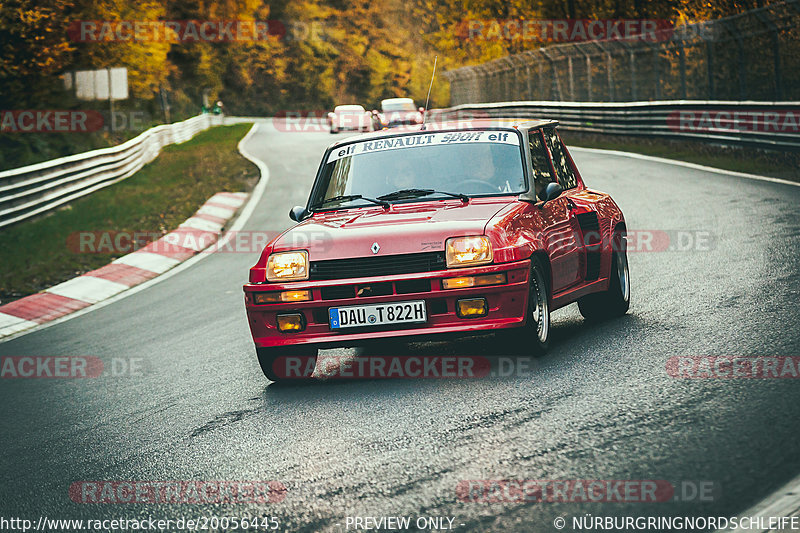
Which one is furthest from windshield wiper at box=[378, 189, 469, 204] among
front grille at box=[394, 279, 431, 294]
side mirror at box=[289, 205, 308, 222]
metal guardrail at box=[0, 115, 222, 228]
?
metal guardrail at box=[0, 115, 222, 228]

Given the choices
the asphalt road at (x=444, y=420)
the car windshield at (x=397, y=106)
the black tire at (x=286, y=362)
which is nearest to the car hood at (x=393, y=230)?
the black tire at (x=286, y=362)

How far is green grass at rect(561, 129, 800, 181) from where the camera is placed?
59.3 ft

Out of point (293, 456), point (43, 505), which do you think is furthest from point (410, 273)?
point (43, 505)

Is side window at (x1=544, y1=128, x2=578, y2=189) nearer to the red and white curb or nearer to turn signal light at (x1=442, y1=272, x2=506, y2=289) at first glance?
turn signal light at (x1=442, y1=272, x2=506, y2=289)

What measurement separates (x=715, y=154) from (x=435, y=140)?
51.4 feet

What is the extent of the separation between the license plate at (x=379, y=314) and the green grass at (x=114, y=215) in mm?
7734

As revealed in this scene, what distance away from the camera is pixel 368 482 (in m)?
4.53

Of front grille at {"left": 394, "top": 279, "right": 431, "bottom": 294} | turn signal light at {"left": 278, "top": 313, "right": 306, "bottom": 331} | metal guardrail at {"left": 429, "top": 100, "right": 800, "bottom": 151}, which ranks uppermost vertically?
metal guardrail at {"left": 429, "top": 100, "right": 800, "bottom": 151}

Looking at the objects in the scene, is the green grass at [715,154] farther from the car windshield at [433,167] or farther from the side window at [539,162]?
the car windshield at [433,167]

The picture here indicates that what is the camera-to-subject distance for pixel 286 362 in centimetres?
693

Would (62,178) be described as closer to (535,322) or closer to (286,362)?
(286,362)

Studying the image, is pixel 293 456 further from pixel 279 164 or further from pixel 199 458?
pixel 279 164

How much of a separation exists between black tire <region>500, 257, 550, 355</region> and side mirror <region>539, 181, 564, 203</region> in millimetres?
558

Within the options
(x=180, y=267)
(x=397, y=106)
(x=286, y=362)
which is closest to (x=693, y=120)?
(x=180, y=267)
